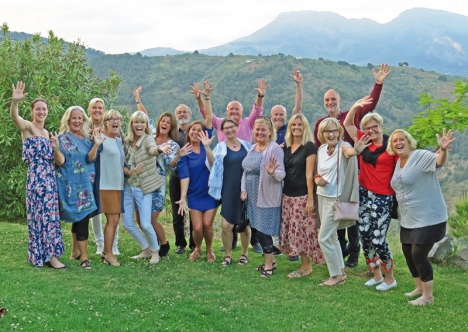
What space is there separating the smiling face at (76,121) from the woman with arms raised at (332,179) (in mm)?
3713

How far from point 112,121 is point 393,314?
5.03m

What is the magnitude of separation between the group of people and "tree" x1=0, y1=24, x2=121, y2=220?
20.4 ft

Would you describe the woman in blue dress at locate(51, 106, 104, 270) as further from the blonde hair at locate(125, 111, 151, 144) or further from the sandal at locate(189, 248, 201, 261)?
the sandal at locate(189, 248, 201, 261)

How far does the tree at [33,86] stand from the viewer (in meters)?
13.7

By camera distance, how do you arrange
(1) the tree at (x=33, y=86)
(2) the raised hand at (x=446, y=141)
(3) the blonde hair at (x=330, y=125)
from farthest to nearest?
(1) the tree at (x=33, y=86) < (3) the blonde hair at (x=330, y=125) < (2) the raised hand at (x=446, y=141)

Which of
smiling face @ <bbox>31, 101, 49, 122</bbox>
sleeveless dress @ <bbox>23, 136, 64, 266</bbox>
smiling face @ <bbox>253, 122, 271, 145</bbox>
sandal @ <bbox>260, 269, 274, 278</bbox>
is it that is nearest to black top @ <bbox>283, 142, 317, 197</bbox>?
smiling face @ <bbox>253, 122, 271, 145</bbox>

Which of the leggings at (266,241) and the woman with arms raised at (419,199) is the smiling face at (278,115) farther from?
the woman with arms raised at (419,199)

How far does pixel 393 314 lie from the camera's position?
6.33 m

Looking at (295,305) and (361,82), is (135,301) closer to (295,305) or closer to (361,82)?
(295,305)

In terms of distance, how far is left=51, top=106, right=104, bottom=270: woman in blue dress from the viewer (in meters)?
7.62

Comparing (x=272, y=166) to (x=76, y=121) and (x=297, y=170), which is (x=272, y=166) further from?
(x=76, y=121)

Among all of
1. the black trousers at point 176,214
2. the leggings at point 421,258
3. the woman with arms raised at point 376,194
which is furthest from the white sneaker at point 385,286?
the black trousers at point 176,214

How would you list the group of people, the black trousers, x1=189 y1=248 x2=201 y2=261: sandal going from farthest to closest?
the black trousers, x1=189 y1=248 x2=201 y2=261: sandal, the group of people

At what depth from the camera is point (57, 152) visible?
293 inches
